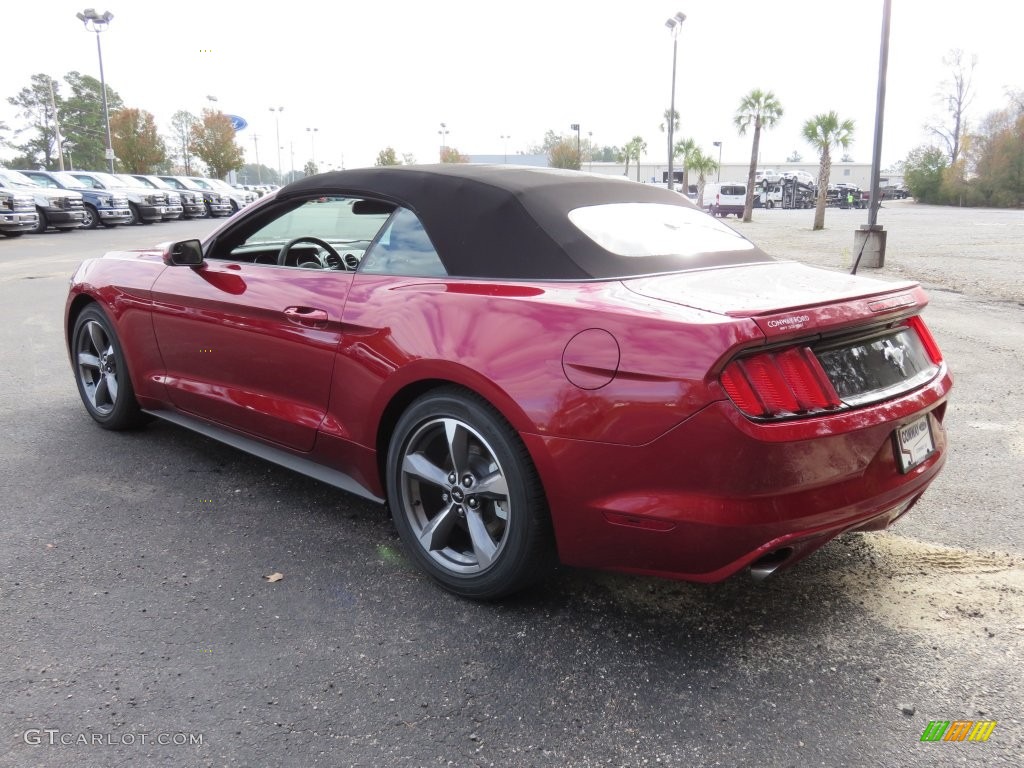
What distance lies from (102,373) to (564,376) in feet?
11.1

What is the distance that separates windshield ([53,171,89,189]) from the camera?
26.0 m

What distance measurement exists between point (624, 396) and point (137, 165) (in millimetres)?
62608

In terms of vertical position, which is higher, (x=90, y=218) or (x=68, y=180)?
(x=68, y=180)

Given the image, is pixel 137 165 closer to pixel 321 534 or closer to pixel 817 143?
pixel 817 143

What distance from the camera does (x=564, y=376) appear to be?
2465 mm

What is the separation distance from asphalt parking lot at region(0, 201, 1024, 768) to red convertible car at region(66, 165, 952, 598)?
0.97 feet

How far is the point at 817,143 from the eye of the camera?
40.2 meters

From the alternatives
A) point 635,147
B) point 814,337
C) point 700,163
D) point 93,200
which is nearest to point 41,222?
point 93,200

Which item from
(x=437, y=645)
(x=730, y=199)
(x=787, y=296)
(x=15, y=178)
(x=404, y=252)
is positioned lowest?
(x=437, y=645)

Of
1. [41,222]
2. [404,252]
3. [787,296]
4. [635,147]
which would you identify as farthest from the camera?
[635,147]

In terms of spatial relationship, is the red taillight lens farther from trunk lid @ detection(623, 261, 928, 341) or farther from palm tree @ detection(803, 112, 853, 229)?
palm tree @ detection(803, 112, 853, 229)

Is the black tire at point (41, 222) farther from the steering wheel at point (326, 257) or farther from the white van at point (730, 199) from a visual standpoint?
the white van at point (730, 199)

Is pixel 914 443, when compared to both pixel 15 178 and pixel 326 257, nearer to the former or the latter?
pixel 326 257

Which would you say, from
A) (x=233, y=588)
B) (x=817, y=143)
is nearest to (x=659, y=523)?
(x=233, y=588)
